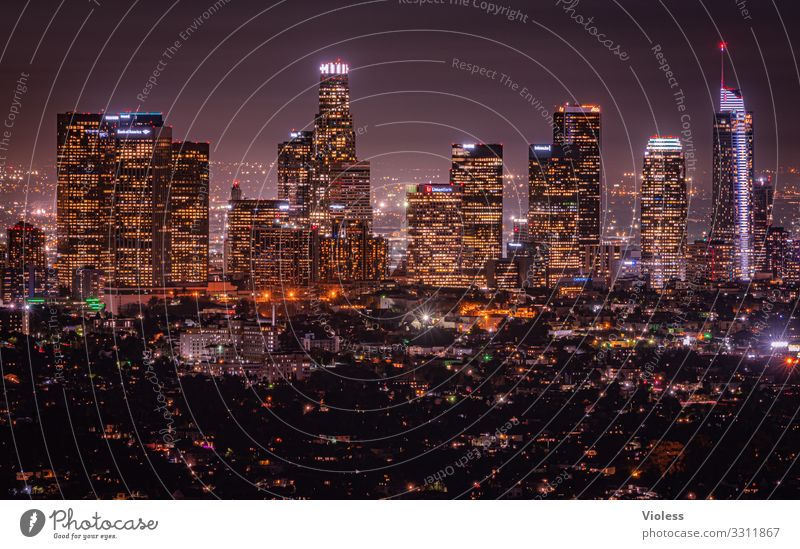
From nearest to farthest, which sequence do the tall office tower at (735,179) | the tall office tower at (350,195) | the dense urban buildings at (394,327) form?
1. the dense urban buildings at (394,327)
2. the tall office tower at (735,179)
3. the tall office tower at (350,195)

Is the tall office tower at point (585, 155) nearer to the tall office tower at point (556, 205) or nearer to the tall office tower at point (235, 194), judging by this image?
the tall office tower at point (556, 205)

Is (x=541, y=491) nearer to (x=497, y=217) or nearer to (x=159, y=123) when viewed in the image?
(x=159, y=123)

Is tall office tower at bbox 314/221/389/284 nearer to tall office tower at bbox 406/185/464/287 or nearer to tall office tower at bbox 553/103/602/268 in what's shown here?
tall office tower at bbox 406/185/464/287

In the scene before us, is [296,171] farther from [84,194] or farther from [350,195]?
[84,194]

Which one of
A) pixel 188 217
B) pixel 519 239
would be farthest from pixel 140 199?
pixel 519 239

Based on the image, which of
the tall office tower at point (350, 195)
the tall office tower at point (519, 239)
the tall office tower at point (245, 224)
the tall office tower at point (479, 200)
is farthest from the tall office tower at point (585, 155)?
the tall office tower at point (245, 224)

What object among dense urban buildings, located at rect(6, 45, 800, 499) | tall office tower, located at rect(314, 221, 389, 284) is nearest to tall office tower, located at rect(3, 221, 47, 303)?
dense urban buildings, located at rect(6, 45, 800, 499)
